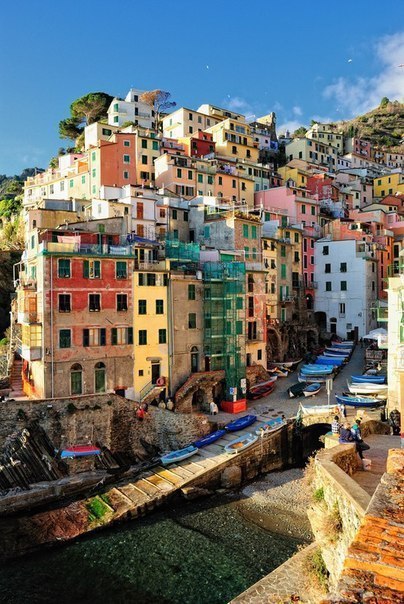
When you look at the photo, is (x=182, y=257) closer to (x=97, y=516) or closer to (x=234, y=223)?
(x=234, y=223)

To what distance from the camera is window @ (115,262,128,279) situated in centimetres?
A: 3522

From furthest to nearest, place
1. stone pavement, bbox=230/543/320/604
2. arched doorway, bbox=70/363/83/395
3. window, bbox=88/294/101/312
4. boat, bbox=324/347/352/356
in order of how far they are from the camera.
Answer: boat, bbox=324/347/352/356 < window, bbox=88/294/101/312 < arched doorway, bbox=70/363/83/395 < stone pavement, bbox=230/543/320/604

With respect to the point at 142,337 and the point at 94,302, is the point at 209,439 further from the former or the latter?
the point at 94,302

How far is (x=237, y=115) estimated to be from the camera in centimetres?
9156

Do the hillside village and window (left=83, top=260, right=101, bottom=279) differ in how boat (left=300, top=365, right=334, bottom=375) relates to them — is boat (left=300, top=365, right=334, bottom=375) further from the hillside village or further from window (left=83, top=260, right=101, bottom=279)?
window (left=83, top=260, right=101, bottom=279)

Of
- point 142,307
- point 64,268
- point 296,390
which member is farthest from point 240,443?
point 64,268

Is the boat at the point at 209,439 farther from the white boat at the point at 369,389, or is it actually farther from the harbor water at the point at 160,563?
the white boat at the point at 369,389

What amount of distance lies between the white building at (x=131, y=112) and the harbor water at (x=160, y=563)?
2698 inches

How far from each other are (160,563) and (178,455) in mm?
9444

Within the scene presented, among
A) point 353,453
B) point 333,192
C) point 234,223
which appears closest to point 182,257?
point 234,223

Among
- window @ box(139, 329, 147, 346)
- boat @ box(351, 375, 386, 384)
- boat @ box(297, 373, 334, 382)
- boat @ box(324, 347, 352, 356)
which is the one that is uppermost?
window @ box(139, 329, 147, 346)

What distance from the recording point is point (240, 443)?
31.0 meters

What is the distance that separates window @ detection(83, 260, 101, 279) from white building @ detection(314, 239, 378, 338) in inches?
1385

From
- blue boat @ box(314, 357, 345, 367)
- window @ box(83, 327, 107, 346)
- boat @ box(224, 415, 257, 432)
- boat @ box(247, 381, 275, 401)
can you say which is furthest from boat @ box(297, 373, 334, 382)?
window @ box(83, 327, 107, 346)
